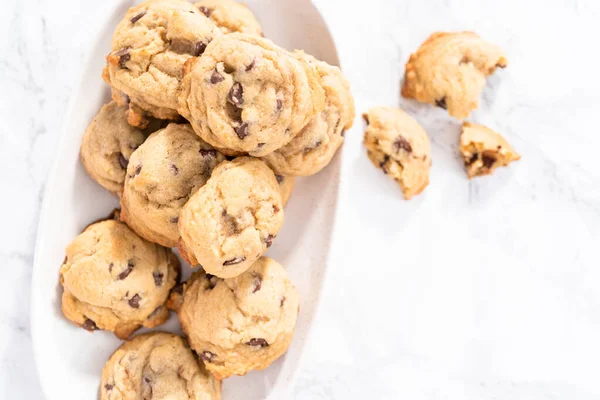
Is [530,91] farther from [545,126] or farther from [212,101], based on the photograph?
[212,101]

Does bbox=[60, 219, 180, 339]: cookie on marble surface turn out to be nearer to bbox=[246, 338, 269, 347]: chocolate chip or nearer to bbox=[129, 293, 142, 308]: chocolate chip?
bbox=[129, 293, 142, 308]: chocolate chip

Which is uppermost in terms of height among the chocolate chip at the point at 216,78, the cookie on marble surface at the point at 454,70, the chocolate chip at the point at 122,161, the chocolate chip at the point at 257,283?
the chocolate chip at the point at 216,78

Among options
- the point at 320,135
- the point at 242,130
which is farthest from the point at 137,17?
the point at 320,135

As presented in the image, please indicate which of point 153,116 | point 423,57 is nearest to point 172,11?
point 153,116

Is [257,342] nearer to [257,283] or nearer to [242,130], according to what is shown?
[257,283]

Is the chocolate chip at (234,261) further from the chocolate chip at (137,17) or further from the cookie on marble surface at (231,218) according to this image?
the chocolate chip at (137,17)

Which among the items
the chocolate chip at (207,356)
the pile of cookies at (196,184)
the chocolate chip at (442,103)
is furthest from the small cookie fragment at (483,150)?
the chocolate chip at (207,356)
